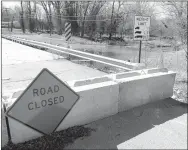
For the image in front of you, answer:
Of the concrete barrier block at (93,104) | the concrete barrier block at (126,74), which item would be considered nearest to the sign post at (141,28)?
the concrete barrier block at (126,74)

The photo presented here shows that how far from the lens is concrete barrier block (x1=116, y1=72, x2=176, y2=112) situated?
16.5 feet

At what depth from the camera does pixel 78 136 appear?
13.1 ft

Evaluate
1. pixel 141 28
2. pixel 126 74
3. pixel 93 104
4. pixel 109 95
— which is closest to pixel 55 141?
pixel 93 104

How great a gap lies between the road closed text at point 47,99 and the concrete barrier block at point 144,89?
2.12 m

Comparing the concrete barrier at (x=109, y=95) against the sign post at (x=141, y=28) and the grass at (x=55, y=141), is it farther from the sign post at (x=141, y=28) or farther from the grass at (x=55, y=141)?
the sign post at (x=141, y=28)

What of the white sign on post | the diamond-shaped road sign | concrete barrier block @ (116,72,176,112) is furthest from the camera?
the white sign on post

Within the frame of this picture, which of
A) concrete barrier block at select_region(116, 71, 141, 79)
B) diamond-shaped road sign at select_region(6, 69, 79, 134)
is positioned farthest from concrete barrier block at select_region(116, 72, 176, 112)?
diamond-shaped road sign at select_region(6, 69, 79, 134)

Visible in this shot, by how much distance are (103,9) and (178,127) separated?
50.5 metres

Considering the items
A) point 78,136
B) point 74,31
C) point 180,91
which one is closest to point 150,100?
point 180,91

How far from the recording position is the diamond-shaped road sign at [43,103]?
291 centimetres

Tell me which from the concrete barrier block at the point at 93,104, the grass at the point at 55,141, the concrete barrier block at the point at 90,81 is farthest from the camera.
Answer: the concrete barrier block at the point at 90,81

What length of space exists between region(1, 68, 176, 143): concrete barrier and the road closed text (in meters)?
0.78

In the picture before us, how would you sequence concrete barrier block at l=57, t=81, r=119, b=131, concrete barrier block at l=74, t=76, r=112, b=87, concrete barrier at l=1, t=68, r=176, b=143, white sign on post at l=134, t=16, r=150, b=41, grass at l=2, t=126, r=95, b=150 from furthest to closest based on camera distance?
white sign on post at l=134, t=16, r=150, b=41, concrete barrier block at l=74, t=76, r=112, b=87, concrete barrier block at l=57, t=81, r=119, b=131, concrete barrier at l=1, t=68, r=176, b=143, grass at l=2, t=126, r=95, b=150

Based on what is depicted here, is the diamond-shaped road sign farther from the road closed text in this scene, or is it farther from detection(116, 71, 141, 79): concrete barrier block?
detection(116, 71, 141, 79): concrete barrier block
